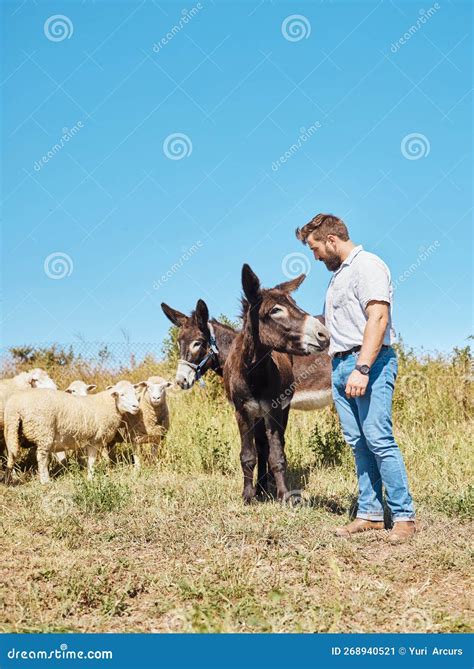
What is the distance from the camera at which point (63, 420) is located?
27.0 ft

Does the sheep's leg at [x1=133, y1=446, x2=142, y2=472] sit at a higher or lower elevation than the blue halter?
lower

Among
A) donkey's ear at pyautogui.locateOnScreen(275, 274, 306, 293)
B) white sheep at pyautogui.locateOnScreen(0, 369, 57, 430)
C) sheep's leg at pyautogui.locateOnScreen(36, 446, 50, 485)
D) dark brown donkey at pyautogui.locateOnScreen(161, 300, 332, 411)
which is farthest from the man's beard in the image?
white sheep at pyautogui.locateOnScreen(0, 369, 57, 430)

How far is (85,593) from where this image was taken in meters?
4.20

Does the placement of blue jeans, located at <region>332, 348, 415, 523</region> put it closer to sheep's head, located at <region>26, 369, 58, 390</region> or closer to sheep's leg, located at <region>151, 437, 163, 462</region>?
sheep's leg, located at <region>151, 437, 163, 462</region>

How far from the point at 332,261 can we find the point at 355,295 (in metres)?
0.44

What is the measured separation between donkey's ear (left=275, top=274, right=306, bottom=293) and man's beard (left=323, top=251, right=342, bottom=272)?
A: 1.25 metres

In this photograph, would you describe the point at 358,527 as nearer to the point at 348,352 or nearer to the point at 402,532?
the point at 402,532

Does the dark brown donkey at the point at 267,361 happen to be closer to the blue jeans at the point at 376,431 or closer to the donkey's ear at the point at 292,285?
the donkey's ear at the point at 292,285

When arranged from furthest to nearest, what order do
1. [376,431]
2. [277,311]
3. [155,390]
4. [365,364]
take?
[155,390], [277,311], [376,431], [365,364]

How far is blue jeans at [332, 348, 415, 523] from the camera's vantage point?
16.9 feet

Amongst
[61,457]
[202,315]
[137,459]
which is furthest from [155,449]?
[202,315]

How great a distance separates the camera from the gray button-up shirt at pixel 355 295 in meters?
5.06

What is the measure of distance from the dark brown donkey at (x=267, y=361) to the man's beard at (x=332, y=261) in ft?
2.17
